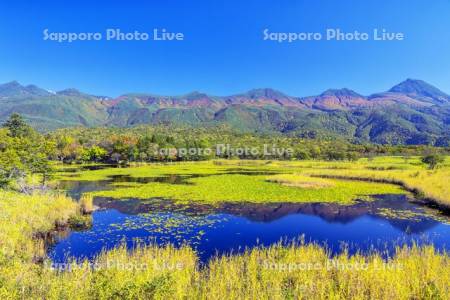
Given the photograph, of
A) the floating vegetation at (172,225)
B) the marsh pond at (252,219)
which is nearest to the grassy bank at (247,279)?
the marsh pond at (252,219)

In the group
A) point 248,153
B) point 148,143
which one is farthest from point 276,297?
point 248,153

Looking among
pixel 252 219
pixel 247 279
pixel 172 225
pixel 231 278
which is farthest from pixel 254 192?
pixel 247 279

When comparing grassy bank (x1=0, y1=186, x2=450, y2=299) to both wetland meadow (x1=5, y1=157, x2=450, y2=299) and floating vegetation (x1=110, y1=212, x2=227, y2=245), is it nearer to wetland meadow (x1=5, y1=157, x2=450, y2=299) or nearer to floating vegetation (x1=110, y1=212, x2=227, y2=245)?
wetland meadow (x1=5, y1=157, x2=450, y2=299)

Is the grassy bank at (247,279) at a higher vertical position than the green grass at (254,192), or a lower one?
higher

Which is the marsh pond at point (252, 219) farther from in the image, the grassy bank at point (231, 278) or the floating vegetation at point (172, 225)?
the grassy bank at point (231, 278)

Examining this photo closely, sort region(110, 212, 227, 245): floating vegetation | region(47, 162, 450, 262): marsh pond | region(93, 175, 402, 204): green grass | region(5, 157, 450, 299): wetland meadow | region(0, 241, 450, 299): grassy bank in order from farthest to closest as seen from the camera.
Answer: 1. region(93, 175, 402, 204): green grass
2. region(110, 212, 227, 245): floating vegetation
3. region(47, 162, 450, 262): marsh pond
4. region(5, 157, 450, 299): wetland meadow
5. region(0, 241, 450, 299): grassy bank

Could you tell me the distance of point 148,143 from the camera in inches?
4213

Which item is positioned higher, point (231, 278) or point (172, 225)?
point (231, 278)

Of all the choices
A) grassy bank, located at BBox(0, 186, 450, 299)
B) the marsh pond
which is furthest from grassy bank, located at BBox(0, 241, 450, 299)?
the marsh pond

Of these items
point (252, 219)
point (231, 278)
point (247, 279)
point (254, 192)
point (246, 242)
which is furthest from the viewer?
point (254, 192)

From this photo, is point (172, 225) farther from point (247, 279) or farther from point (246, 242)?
point (247, 279)

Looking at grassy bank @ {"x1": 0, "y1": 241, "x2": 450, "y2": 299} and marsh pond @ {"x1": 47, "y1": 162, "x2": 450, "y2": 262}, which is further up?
grassy bank @ {"x1": 0, "y1": 241, "x2": 450, "y2": 299}

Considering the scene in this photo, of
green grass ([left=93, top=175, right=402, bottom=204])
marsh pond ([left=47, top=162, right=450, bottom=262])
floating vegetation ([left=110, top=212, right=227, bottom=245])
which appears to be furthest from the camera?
green grass ([left=93, top=175, right=402, bottom=204])

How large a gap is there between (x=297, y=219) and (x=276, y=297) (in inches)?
786
